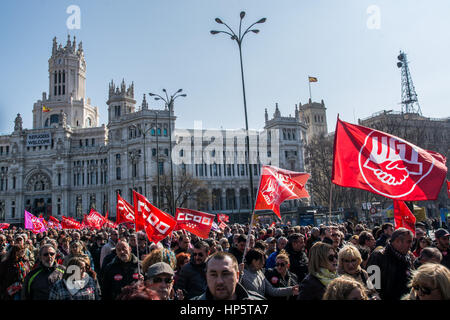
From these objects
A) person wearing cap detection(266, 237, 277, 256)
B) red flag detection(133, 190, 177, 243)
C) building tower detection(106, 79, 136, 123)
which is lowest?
person wearing cap detection(266, 237, 277, 256)

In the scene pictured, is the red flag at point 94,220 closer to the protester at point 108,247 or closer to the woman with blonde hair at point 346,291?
the protester at point 108,247

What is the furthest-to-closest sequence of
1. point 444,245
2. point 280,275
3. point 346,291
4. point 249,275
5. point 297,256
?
point 297,256, point 444,245, point 280,275, point 249,275, point 346,291

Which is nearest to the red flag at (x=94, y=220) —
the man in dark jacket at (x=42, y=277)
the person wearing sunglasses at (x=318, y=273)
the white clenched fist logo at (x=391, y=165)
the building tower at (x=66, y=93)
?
the man in dark jacket at (x=42, y=277)

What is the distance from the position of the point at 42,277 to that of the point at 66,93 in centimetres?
8378

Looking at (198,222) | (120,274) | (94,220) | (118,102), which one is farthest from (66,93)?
(120,274)

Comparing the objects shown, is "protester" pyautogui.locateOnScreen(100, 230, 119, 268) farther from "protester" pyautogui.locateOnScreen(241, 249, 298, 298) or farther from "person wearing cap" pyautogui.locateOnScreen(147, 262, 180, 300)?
"person wearing cap" pyautogui.locateOnScreen(147, 262, 180, 300)

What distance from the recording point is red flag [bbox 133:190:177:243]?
9.44 m

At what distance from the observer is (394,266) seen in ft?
17.1

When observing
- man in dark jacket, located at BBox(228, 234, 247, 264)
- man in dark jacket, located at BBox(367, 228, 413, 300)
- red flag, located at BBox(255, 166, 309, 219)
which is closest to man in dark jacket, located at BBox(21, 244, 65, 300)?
man in dark jacket, located at BBox(228, 234, 247, 264)

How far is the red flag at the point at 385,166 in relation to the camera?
6.14 metres

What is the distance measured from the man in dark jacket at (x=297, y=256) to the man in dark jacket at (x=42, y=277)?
12.7ft

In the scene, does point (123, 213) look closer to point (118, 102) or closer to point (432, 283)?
point (432, 283)

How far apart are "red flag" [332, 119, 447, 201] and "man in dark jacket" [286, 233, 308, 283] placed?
4.27 feet
